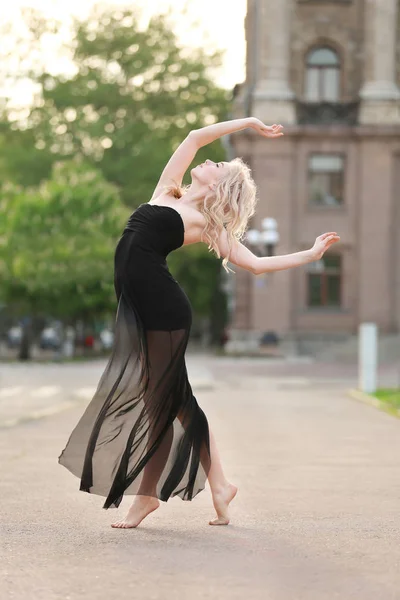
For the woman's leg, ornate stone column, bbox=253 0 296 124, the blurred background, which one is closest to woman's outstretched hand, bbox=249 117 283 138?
the woman's leg

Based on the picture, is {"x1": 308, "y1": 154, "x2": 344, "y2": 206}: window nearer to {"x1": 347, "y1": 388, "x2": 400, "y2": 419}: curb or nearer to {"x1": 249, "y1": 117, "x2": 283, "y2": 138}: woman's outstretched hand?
{"x1": 347, "y1": 388, "x2": 400, "y2": 419}: curb

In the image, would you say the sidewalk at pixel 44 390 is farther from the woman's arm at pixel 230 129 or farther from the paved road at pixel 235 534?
the woman's arm at pixel 230 129

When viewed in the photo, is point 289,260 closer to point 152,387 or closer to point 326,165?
point 152,387

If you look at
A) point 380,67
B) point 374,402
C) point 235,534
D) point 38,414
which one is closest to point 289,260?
point 235,534

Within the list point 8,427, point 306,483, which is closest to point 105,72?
point 8,427

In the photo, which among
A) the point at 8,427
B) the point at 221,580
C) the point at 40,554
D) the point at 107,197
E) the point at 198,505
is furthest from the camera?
the point at 107,197

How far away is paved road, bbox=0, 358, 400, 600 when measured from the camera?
17.1ft

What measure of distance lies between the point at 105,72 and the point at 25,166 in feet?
18.4

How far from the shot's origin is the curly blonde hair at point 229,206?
22.9 ft

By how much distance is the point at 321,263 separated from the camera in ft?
160

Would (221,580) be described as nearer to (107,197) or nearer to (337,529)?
(337,529)

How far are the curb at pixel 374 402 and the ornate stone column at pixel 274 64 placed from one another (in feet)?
87.7

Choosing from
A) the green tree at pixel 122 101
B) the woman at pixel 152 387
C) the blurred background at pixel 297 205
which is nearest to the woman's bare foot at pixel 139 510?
the woman at pixel 152 387

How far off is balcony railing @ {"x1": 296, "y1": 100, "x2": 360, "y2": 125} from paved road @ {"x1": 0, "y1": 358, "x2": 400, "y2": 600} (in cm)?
3665
